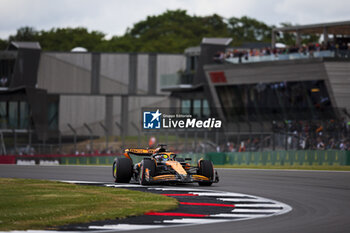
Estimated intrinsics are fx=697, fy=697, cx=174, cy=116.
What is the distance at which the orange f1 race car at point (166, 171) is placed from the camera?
19156 millimetres

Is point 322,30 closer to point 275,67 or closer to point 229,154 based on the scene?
point 275,67

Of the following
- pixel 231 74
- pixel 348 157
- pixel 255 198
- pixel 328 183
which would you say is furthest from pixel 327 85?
pixel 255 198

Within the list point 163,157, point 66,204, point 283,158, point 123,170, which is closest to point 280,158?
point 283,158

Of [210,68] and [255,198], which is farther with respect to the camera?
[210,68]

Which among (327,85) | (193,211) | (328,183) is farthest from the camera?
(327,85)

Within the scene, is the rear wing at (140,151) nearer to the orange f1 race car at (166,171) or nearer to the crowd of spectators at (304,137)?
the orange f1 race car at (166,171)

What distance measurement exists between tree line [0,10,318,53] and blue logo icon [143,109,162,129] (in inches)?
2116

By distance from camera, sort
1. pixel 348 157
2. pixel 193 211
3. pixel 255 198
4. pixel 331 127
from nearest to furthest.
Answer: pixel 193 211
pixel 255 198
pixel 348 157
pixel 331 127

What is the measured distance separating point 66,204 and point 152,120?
28.3 metres

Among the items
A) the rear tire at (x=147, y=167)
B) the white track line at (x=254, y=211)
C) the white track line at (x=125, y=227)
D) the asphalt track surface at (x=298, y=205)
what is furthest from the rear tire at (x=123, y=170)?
the white track line at (x=125, y=227)

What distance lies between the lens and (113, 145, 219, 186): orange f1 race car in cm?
1916

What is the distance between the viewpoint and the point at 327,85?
45.0 metres

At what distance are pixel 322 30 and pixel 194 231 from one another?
40765 mm

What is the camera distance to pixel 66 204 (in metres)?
13.8
